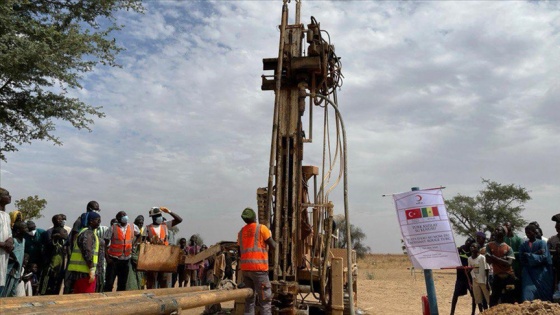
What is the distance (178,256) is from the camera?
7.85 m

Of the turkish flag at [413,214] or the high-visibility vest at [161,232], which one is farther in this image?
the high-visibility vest at [161,232]

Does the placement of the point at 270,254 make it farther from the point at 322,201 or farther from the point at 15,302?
the point at 15,302

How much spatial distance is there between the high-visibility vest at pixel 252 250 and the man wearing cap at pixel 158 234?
2544 mm

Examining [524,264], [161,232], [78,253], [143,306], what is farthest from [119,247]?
[524,264]

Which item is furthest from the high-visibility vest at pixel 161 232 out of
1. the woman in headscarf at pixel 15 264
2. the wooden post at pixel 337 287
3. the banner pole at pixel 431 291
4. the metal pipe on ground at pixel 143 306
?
the banner pole at pixel 431 291

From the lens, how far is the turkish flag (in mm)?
5305

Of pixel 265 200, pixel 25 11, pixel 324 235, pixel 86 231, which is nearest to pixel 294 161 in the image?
pixel 265 200

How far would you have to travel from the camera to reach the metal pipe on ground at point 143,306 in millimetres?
3137

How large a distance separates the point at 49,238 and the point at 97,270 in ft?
5.37

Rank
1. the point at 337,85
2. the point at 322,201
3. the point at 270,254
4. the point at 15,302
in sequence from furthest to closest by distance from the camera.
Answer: the point at 337,85, the point at 322,201, the point at 270,254, the point at 15,302

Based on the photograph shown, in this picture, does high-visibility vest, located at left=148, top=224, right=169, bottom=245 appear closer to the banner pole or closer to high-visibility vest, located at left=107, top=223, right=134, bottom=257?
high-visibility vest, located at left=107, top=223, right=134, bottom=257

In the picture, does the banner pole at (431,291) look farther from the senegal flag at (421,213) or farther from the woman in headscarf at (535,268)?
the woman in headscarf at (535,268)

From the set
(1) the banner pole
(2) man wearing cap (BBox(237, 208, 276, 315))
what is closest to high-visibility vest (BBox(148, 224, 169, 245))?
(2) man wearing cap (BBox(237, 208, 276, 315))

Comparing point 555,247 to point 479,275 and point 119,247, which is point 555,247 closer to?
point 479,275
